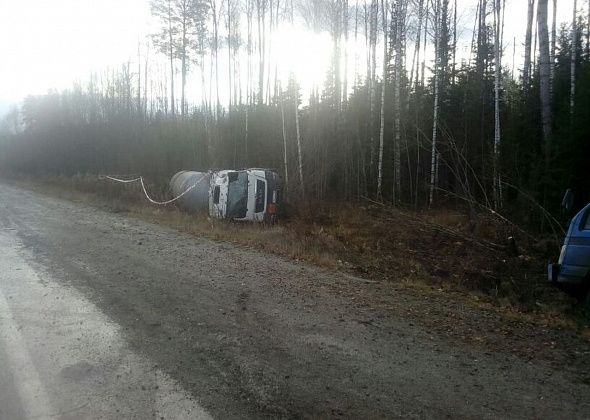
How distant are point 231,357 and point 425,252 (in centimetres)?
788

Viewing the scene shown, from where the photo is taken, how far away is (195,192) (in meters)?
17.9

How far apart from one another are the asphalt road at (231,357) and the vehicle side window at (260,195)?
303 inches

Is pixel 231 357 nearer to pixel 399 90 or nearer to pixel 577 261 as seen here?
pixel 577 261

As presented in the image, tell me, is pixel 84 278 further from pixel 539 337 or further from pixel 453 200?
pixel 453 200

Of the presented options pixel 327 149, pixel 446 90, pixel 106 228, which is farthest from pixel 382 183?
pixel 106 228

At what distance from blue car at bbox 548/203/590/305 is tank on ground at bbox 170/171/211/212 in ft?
41.7

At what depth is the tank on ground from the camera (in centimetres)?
1747

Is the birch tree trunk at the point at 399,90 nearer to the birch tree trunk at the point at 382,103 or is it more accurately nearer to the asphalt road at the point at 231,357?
→ the birch tree trunk at the point at 382,103

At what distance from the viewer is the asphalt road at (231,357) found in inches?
149

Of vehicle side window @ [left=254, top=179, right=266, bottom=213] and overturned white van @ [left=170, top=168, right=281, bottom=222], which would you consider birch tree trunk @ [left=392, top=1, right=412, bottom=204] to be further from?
vehicle side window @ [left=254, top=179, right=266, bottom=213]

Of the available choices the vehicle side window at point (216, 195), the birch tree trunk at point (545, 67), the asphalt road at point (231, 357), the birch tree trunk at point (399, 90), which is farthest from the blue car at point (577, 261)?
the birch tree trunk at point (399, 90)

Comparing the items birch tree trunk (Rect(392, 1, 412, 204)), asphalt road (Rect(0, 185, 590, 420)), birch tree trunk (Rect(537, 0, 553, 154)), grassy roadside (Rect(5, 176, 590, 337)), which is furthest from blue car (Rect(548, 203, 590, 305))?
birch tree trunk (Rect(392, 1, 412, 204))

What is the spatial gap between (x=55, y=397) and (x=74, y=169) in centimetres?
4147

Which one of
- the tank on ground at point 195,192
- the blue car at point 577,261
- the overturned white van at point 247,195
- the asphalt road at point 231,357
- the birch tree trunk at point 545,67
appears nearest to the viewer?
the asphalt road at point 231,357
